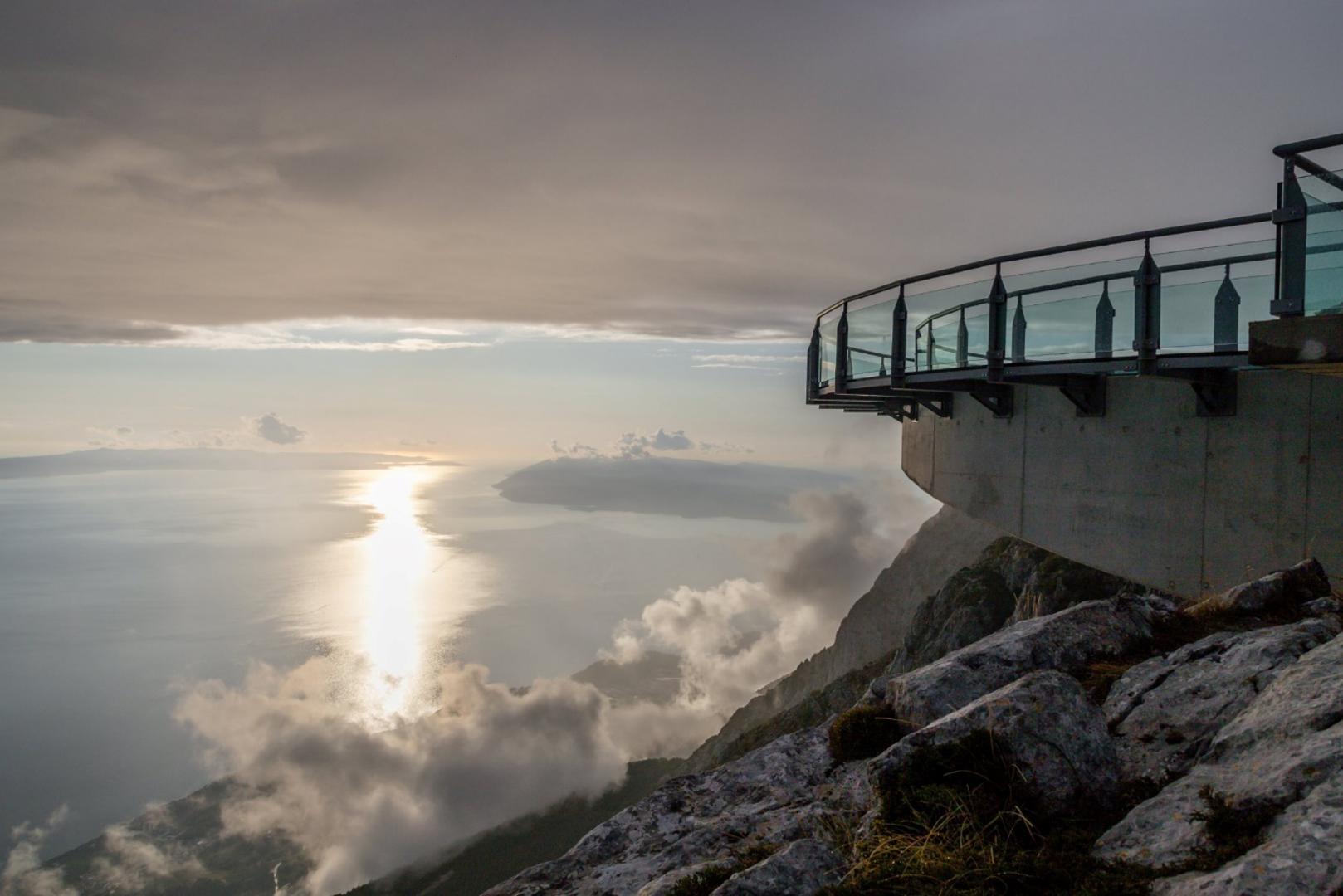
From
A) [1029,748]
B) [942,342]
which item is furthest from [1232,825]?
[942,342]

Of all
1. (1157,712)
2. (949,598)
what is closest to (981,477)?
(1157,712)

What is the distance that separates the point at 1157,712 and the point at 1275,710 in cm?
97

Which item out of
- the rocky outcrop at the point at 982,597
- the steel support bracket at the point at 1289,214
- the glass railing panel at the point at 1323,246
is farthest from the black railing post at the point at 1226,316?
the rocky outcrop at the point at 982,597

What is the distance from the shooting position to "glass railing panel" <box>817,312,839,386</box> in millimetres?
19547

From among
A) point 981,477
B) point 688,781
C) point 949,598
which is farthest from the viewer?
point 949,598

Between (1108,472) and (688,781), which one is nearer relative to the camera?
(688,781)

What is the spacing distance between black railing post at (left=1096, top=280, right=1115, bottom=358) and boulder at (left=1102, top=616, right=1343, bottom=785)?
23.2 ft

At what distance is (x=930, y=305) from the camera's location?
15477 mm

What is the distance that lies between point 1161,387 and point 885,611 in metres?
165

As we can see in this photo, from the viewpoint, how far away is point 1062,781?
15.5ft

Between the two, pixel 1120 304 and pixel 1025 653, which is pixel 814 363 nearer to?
pixel 1120 304

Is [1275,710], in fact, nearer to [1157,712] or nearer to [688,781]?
[1157,712]

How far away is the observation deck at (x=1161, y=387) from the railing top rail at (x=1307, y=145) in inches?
0.7

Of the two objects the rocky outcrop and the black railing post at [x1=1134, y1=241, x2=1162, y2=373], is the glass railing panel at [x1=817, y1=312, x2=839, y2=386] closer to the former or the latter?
the black railing post at [x1=1134, y1=241, x2=1162, y2=373]
